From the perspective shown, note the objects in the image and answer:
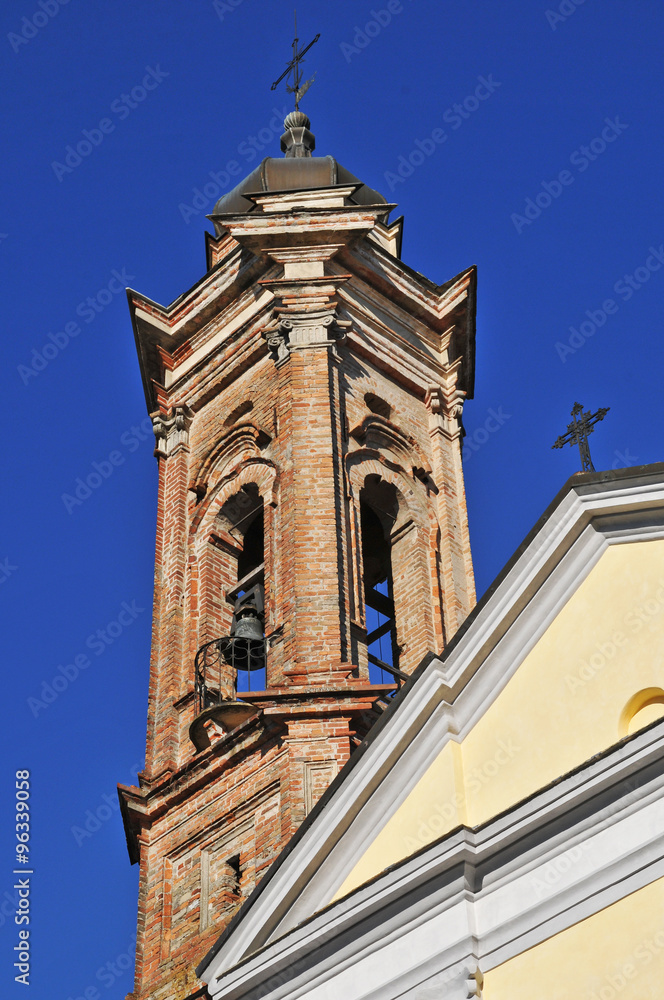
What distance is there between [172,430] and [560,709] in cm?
1024

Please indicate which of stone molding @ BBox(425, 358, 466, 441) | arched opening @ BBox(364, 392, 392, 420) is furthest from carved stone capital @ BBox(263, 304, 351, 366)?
stone molding @ BBox(425, 358, 466, 441)

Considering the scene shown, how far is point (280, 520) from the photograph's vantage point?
17.2m

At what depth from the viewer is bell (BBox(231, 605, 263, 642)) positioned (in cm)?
1667

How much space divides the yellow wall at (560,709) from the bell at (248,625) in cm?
619

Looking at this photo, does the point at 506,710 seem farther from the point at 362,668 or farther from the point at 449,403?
the point at 449,403

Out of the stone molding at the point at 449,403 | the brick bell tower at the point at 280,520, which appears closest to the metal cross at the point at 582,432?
the brick bell tower at the point at 280,520

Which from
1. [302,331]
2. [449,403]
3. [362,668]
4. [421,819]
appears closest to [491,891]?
[421,819]

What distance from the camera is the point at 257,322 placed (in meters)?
19.2

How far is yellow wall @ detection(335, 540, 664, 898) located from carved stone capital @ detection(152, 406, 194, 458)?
30.9ft

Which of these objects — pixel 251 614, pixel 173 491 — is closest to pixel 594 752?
pixel 251 614

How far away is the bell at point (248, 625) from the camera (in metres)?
16.7

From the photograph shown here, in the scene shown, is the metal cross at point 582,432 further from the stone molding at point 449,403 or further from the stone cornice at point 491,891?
the stone molding at point 449,403

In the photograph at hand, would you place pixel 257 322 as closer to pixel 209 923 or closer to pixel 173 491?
pixel 173 491

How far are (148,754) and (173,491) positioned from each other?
349 centimetres
